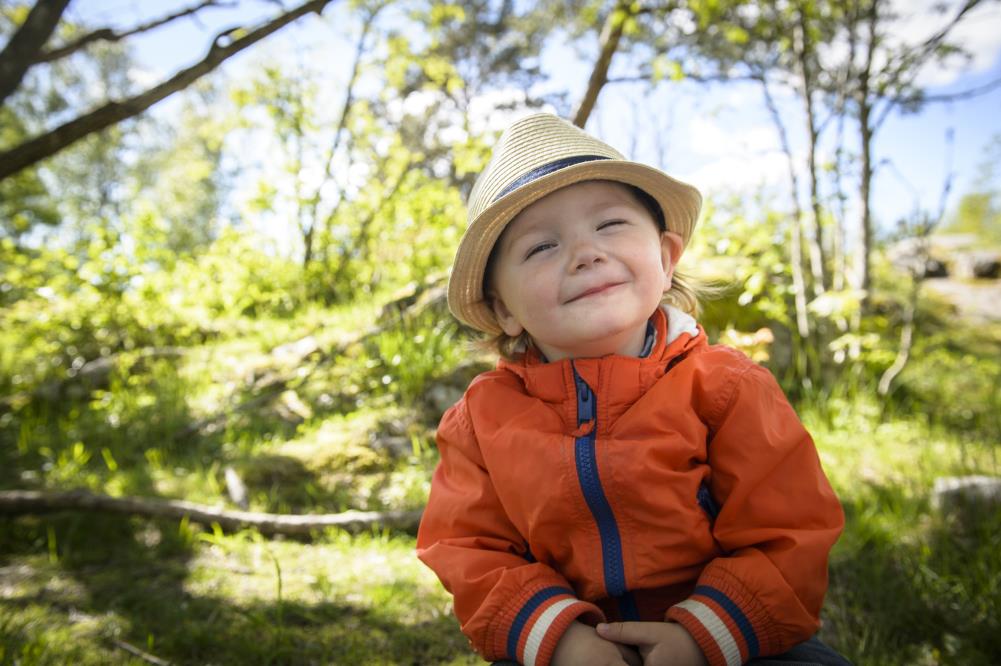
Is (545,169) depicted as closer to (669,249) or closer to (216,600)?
(669,249)

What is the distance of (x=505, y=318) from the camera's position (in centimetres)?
177

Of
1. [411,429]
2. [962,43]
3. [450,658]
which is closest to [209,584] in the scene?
[450,658]

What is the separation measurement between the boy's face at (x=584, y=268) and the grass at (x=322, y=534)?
122 centimetres

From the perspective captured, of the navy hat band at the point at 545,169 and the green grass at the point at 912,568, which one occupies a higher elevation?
the navy hat band at the point at 545,169

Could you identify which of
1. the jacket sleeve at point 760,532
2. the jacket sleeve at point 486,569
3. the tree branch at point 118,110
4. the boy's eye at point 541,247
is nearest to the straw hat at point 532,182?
the boy's eye at point 541,247

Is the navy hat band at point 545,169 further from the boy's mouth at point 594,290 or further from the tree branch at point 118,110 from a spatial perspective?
the tree branch at point 118,110

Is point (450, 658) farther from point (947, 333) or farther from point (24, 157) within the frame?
point (947, 333)

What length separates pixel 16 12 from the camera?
3.45m

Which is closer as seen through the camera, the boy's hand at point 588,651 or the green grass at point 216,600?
the boy's hand at point 588,651

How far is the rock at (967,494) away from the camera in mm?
2616

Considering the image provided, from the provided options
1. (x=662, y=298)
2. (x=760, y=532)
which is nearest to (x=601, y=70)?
(x=662, y=298)

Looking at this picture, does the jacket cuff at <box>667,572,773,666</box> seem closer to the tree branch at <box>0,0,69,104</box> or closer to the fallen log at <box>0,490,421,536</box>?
the fallen log at <box>0,490,421,536</box>

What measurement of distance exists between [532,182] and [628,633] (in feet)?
3.40

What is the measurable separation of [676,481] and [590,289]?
503mm
